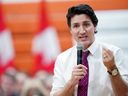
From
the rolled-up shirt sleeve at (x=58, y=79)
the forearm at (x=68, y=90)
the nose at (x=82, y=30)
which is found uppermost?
the nose at (x=82, y=30)

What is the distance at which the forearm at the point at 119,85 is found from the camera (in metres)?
1.99

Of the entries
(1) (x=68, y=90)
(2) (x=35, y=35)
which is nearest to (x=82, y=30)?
(1) (x=68, y=90)

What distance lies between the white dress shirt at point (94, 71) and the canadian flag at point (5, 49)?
160cm

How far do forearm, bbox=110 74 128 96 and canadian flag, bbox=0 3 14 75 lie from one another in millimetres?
1994

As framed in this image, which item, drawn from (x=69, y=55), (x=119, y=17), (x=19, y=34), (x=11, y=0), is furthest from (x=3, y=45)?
(x=69, y=55)

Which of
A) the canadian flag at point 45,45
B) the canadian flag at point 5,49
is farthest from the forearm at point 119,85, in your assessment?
the canadian flag at point 5,49

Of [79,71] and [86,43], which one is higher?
[86,43]

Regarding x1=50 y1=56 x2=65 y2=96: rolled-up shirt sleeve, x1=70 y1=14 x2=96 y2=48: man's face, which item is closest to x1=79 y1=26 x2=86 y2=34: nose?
x1=70 y1=14 x2=96 y2=48: man's face

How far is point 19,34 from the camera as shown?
3814 mm

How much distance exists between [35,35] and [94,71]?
1.65m

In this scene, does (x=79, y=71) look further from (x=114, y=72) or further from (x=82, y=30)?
(x=82, y=30)

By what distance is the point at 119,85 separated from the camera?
1997 millimetres

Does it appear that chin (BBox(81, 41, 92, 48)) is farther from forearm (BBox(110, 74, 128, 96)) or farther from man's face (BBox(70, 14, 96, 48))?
forearm (BBox(110, 74, 128, 96))

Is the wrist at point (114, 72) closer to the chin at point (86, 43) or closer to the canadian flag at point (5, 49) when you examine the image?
the chin at point (86, 43)
